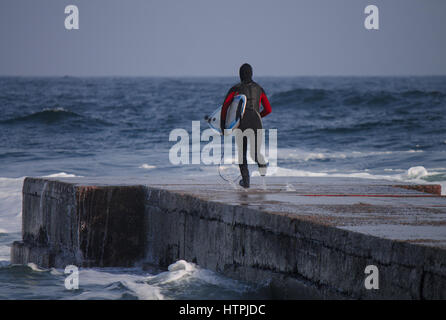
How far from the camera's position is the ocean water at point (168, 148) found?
7.27 metres

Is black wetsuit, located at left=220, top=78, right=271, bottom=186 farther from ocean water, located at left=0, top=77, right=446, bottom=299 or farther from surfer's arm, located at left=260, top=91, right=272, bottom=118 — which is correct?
ocean water, located at left=0, top=77, right=446, bottom=299

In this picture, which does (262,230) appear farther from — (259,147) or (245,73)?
(245,73)

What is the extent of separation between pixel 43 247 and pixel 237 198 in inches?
120

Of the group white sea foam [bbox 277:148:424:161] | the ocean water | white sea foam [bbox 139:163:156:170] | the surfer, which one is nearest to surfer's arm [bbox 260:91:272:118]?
the surfer

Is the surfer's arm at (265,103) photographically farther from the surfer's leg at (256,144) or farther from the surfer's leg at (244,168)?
the surfer's leg at (244,168)

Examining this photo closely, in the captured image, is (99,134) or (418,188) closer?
(418,188)

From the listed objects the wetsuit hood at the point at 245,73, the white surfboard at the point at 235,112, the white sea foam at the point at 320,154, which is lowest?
the white sea foam at the point at 320,154

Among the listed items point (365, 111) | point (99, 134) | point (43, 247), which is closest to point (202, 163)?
point (99, 134)

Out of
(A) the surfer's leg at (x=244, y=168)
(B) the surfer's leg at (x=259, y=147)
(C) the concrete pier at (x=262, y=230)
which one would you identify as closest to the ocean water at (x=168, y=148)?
(C) the concrete pier at (x=262, y=230)

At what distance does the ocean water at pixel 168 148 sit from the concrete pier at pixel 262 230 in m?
0.26

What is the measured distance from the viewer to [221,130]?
8.53m

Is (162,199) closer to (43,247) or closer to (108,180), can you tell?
(108,180)

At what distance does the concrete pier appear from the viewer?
500 centimetres

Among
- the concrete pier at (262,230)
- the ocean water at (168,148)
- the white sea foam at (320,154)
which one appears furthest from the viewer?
the white sea foam at (320,154)
